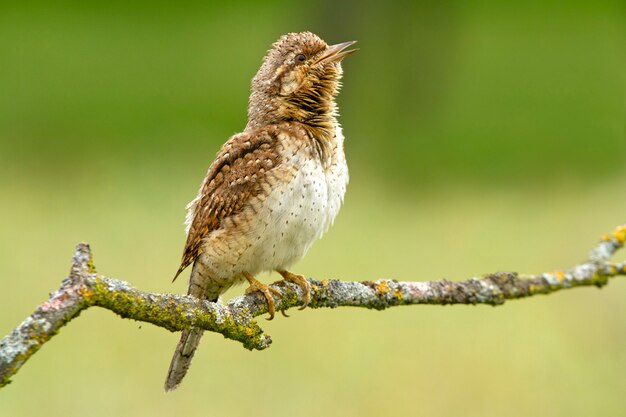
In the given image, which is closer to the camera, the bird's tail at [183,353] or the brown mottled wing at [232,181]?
the bird's tail at [183,353]

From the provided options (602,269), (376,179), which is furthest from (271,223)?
(376,179)

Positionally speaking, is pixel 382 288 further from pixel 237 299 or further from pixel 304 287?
pixel 237 299

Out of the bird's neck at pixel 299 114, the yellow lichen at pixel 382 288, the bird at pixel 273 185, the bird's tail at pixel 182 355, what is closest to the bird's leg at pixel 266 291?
the bird at pixel 273 185

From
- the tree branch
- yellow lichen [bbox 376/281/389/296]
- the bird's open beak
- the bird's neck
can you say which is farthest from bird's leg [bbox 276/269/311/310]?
the bird's open beak

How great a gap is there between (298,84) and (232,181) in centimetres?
57

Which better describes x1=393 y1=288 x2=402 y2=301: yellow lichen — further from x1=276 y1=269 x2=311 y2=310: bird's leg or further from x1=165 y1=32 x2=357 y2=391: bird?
x1=165 y1=32 x2=357 y2=391: bird

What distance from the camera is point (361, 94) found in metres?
17.9

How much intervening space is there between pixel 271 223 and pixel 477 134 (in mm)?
12780

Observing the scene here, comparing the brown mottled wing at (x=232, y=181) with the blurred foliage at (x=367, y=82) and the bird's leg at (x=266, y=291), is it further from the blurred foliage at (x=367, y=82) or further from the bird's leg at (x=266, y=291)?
the blurred foliage at (x=367, y=82)

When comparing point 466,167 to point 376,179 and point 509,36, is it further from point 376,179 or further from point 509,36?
point 509,36

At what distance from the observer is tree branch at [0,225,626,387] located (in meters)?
2.69

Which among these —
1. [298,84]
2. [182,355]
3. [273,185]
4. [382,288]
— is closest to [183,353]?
[182,355]

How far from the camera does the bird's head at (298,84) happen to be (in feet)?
16.9

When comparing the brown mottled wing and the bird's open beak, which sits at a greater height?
the bird's open beak
